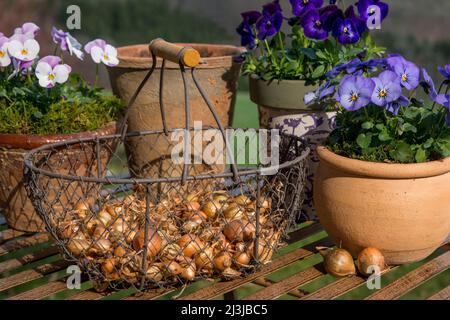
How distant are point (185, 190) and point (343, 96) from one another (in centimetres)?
51

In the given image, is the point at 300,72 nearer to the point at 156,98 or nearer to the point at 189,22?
the point at 156,98

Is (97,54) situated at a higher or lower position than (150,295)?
higher

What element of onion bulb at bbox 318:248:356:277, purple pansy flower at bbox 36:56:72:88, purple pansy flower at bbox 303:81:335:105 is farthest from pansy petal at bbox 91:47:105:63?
onion bulb at bbox 318:248:356:277

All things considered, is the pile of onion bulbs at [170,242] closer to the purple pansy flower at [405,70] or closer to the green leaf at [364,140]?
the green leaf at [364,140]

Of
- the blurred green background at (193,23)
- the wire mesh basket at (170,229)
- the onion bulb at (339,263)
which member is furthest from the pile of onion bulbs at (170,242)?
the blurred green background at (193,23)

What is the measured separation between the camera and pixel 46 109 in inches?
64.6

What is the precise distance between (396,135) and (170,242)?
1.60 ft

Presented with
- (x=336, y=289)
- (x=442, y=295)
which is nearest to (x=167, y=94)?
(x=336, y=289)

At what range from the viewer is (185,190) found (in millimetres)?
1637

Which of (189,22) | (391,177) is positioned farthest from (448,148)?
(189,22)

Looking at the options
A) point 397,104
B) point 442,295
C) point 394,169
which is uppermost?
point 397,104

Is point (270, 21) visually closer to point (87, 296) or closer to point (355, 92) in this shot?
point (355, 92)

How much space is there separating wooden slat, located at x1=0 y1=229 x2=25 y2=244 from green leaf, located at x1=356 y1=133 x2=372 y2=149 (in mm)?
858

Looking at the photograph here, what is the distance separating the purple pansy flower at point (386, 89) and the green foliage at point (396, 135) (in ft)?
0.18
